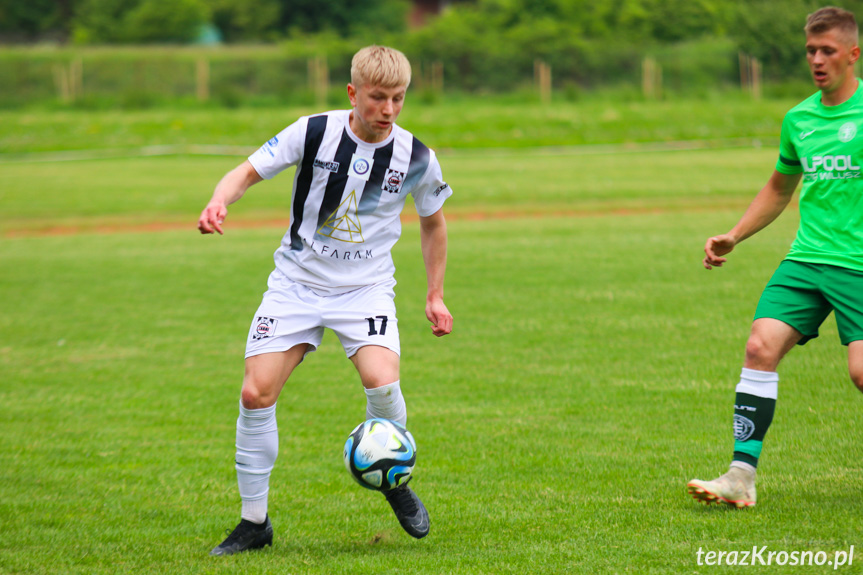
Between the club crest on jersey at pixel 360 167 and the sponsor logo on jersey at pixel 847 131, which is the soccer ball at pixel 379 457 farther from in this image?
the sponsor logo on jersey at pixel 847 131

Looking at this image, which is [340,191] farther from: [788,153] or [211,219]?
[788,153]

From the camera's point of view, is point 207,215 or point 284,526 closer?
point 207,215

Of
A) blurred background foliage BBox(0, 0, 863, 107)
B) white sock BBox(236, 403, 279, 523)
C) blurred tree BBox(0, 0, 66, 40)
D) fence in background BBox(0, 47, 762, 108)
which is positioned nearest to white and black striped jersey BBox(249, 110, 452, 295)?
white sock BBox(236, 403, 279, 523)

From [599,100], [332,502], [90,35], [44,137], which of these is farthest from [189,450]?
[90,35]

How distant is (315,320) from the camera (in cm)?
448

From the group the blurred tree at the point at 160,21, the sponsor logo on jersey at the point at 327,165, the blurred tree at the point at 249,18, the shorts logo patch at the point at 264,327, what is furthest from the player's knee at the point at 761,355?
the blurred tree at the point at 160,21

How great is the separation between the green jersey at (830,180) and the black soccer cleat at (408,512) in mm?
2147

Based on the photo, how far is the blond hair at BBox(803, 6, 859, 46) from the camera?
14.8 feet

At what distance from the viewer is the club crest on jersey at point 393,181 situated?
457 centimetres

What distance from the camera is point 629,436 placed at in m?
5.96

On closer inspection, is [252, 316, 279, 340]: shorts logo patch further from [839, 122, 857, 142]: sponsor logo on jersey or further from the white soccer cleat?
[839, 122, 857, 142]: sponsor logo on jersey

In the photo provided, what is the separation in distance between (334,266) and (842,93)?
248 cm

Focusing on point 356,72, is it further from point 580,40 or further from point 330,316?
point 580,40

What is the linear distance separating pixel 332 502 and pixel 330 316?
1.15 m
